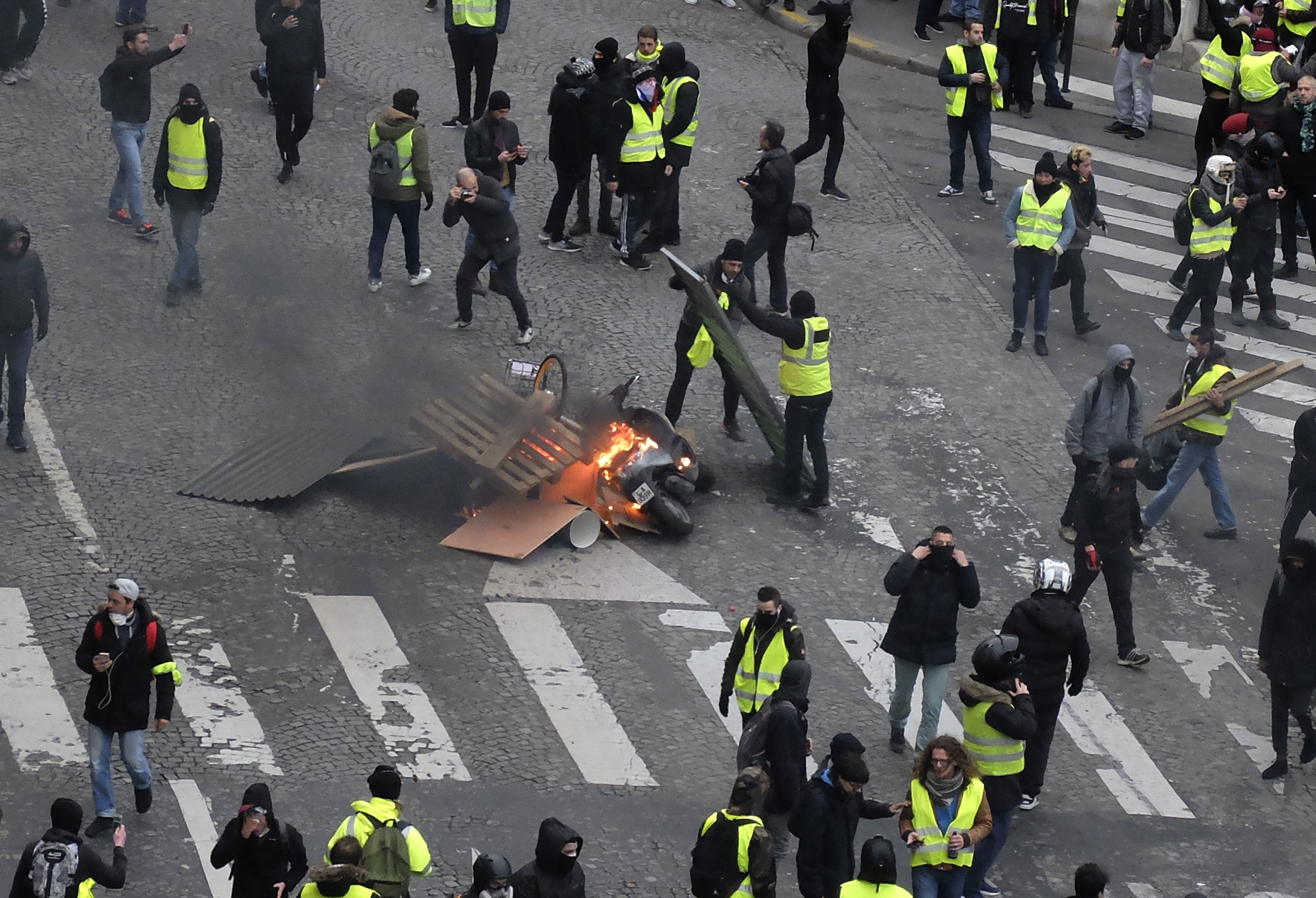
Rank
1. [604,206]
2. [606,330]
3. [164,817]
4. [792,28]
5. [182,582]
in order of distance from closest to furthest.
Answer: [164,817] → [182,582] → [606,330] → [604,206] → [792,28]

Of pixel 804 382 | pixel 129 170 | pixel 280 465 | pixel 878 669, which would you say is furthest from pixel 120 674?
pixel 129 170

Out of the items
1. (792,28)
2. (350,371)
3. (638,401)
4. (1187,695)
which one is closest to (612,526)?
(638,401)

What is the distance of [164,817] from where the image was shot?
10227 millimetres

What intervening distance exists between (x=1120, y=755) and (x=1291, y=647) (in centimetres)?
124

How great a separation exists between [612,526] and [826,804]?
14.6ft

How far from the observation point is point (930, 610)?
1117cm

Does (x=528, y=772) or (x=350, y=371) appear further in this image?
(x=350, y=371)

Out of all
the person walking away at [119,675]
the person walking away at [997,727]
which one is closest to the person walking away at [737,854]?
the person walking away at [997,727]

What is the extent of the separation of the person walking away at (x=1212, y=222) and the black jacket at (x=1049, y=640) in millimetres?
6699

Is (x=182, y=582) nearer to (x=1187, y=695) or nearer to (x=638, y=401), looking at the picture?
(x=638, y=401)

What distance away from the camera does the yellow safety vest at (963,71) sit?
18.7m

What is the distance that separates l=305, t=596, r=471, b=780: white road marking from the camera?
10945mm

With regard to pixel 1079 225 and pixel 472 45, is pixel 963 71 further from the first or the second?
pixel 472 45

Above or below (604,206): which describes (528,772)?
below
